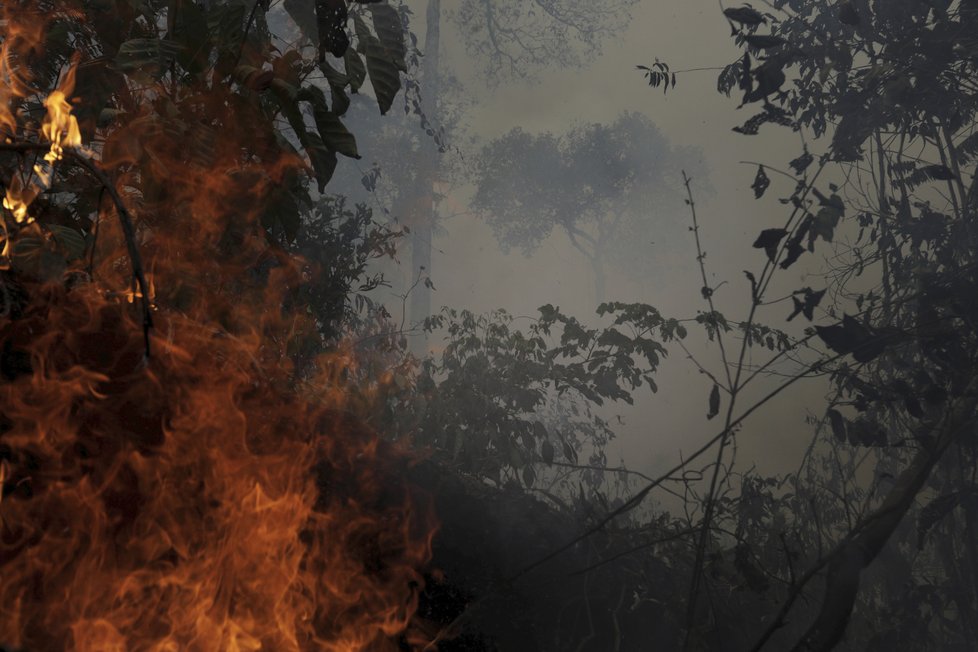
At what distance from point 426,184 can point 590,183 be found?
896 centimetres

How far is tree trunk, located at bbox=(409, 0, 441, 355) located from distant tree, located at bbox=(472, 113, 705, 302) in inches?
173

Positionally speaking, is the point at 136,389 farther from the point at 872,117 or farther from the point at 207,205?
the point at 872,117

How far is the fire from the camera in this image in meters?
2.09

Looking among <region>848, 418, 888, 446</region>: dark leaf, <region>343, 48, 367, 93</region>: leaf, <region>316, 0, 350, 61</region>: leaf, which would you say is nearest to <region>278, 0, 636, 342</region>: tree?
<region>848, 418, 888, 446</region>: dark leaf

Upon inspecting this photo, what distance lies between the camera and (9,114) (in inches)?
92.4

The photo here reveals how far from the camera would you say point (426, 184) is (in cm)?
2689

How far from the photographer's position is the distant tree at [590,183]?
3034 cm

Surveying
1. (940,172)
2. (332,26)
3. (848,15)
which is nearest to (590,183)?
(940,172)

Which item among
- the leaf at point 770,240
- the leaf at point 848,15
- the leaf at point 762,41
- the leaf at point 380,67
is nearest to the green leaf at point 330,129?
the leaf at point 380,67

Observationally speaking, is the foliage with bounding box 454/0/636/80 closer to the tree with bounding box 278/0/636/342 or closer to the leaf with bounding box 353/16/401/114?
the tree with bounding box 278/0/636/342

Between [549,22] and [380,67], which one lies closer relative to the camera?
[380,67]

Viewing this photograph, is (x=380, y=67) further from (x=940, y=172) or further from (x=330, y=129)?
(x=940, y=172)

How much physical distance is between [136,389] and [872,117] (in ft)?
15.6

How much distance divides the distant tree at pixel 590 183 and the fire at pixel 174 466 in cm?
2819
